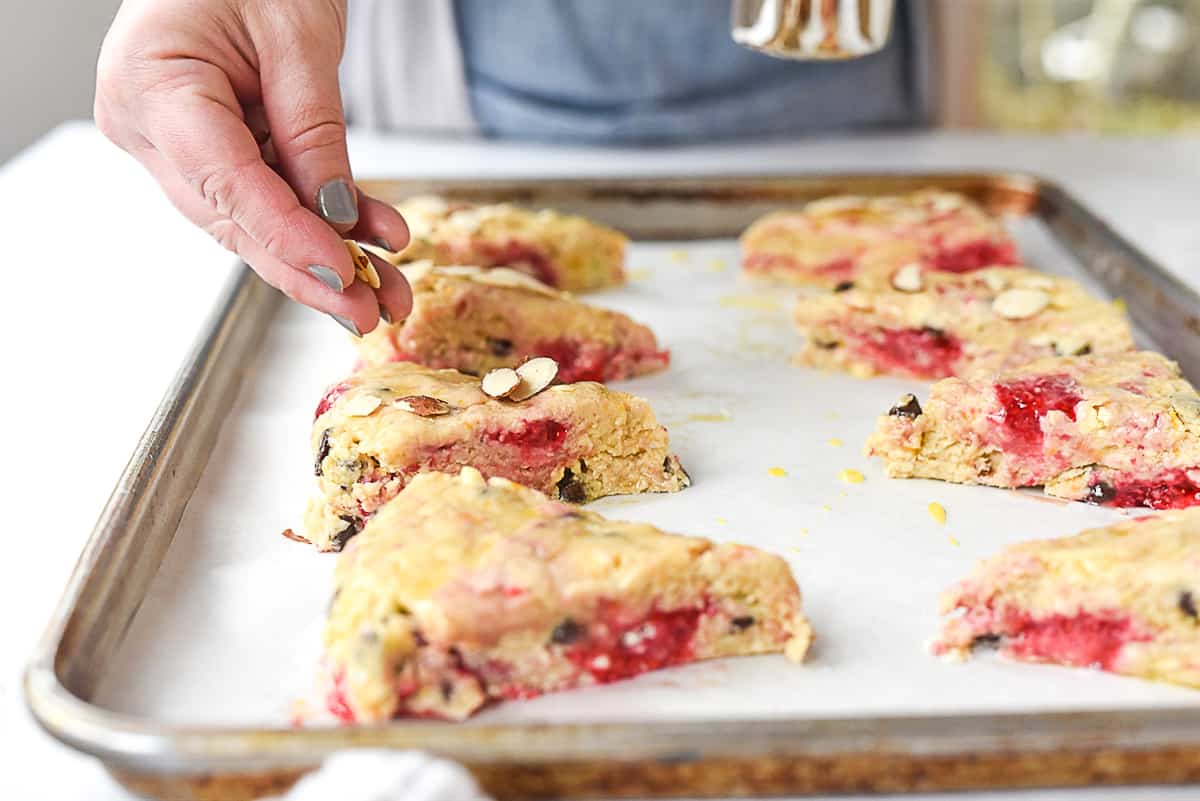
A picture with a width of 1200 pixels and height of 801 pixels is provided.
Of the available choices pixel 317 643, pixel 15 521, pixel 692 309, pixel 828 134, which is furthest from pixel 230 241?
pixel 828 134

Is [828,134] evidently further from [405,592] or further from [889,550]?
[405,592]

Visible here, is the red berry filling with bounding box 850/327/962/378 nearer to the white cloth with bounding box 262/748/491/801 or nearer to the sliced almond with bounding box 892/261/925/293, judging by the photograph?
the sliced almond with bounding box 892/261/925/293

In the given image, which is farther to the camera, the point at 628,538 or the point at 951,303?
the point at 951,303

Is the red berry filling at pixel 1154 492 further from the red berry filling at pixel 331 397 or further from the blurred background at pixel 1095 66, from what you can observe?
the blurred background at pixel 1095 66

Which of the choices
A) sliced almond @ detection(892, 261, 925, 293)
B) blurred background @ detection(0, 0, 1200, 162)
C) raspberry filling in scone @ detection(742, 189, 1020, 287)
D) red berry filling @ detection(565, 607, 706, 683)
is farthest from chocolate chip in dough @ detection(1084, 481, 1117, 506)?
blurred background @ detection(0, 0, 1200, 162)

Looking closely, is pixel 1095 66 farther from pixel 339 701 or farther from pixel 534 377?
pixel 339 701

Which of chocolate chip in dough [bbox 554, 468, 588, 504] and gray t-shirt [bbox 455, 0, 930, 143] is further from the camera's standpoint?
gray t-shirt [bbox 455, 0, 930, 143]
